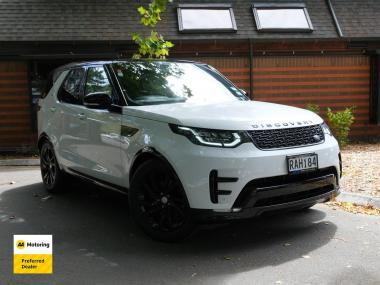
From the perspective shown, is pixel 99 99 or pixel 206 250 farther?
pixel 99 99

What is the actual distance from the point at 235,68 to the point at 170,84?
317 inches

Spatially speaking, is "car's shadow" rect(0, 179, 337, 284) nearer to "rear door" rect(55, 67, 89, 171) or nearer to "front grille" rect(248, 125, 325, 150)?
"rear door" rect(55, 67, 89, 171)

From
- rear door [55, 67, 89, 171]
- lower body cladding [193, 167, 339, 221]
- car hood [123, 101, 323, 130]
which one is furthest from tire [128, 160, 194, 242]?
rear door [55, 67, 89, 171]

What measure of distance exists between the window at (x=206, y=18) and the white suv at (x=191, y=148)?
7599 millimetres

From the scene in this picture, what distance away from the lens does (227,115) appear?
467cm

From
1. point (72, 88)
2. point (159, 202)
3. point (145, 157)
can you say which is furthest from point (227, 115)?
point (72, 88)

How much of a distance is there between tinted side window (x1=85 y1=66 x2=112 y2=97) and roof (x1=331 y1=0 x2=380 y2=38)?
30.6 ft

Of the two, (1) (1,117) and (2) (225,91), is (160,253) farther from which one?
(1) (1,117)

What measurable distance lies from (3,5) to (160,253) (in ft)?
37.4

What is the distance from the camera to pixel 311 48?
13.7 m

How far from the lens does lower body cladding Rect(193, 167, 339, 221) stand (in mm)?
4371

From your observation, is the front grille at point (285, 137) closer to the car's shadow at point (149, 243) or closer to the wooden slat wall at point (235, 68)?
the car's shadow at point (149, 243)

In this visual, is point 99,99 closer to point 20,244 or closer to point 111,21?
point 20,244

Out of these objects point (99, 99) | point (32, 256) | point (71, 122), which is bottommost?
point (32, 256)
